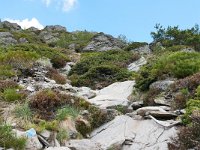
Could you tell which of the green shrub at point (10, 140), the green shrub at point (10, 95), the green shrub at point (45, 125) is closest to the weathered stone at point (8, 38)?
the green shrub at point (10, 95)

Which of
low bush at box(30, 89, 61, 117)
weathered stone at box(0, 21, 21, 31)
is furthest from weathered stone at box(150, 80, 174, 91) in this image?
weathered stone at box(0, 21, 21, 31)

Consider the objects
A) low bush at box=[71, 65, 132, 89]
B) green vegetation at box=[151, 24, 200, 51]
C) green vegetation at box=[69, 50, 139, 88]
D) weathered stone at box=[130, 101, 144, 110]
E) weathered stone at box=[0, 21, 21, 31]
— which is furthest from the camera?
weathered stone at box=[0, 21, 21, 31]

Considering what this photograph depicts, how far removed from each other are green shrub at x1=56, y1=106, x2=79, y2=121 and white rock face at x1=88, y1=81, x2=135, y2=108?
1540mm

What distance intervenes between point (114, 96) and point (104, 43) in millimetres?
22445

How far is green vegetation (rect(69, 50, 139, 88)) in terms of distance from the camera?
18.5 meters

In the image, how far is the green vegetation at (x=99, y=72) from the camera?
60.7 ft

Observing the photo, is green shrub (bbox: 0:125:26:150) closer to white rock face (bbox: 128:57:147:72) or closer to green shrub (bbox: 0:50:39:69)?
green shrub (bbox: 0:50:39:69)

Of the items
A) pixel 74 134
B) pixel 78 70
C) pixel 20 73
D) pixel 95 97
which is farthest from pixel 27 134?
pixel 78 70

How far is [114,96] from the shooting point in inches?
583

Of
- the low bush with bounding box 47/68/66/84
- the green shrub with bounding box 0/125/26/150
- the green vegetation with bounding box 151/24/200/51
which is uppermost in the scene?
the green vegetation with bounding box 151/24/200/51

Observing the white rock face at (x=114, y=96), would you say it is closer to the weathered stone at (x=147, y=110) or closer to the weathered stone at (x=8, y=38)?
the weathered stone at (x=147, y=110)

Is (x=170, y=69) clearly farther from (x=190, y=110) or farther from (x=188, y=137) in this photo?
(x=188, y=137)

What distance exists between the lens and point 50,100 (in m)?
12.4

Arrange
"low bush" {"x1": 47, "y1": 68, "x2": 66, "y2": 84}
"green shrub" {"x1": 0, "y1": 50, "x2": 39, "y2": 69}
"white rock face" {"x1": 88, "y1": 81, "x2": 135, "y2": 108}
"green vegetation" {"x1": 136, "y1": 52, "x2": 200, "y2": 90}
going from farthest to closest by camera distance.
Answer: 1. "green shrub" {"x1": 0, "y1": 50, "x2": 39, "y2": 69}
2. "low bush" {"x1": 47, "y1": 68, "x2": 66, "y2": 84}
3. "green vegetation" {"x1": 136, "y1": 52, "x2": 200, "y2": 90}
4. "white rock face" {"x1": 88, "y1": 81, "x2": 135, "y2": 108}
